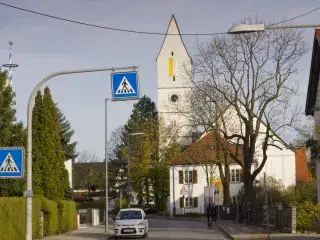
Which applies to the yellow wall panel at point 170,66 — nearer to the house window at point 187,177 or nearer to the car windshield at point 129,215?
the house window at point 187,177

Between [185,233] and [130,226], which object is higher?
[130,226]

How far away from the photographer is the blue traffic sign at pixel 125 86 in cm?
1902

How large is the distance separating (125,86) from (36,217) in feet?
42.4

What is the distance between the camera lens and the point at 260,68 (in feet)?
145

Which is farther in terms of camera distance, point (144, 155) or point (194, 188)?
point (144, 155)

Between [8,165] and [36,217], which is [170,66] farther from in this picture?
[8,165]

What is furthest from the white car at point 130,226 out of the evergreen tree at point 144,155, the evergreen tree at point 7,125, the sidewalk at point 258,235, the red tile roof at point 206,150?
the evergreen tree at point 144,155

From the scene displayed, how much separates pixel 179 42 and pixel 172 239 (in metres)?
70.3

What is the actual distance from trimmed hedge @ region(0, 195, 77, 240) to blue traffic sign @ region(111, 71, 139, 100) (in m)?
7.72

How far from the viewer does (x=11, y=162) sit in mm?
16469

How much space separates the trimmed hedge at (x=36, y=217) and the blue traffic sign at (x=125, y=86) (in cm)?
772

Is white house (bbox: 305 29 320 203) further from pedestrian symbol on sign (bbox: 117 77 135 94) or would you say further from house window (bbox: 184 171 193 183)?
house window (bbox: 184 171 193 183)

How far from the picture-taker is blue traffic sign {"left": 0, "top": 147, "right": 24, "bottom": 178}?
16.4 metres

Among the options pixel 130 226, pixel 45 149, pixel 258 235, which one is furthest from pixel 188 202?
pixel 258 235
